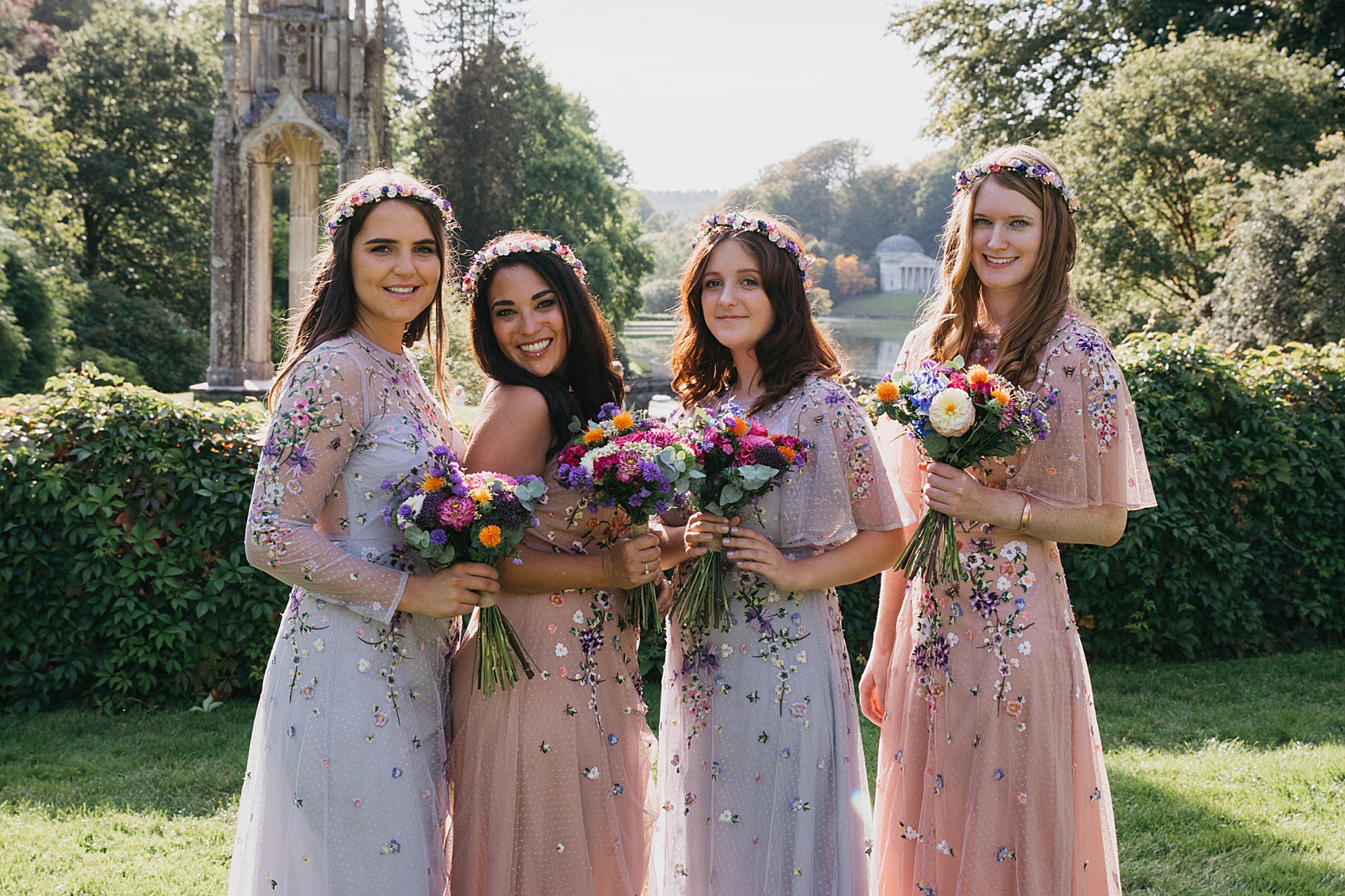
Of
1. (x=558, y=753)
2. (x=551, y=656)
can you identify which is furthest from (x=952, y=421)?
(x=558, y=753)

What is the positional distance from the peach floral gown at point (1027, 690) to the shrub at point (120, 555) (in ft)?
14.4

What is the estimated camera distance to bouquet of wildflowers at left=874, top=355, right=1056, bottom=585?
9.02 feet

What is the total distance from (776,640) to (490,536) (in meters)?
0.96

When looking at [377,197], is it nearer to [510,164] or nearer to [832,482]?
[832,482]

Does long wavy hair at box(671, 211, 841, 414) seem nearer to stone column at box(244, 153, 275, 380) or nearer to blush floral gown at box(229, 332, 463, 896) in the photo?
blush floral gown at box(229, 332, 463, 896)

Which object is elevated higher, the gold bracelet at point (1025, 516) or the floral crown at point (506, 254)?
the floral crown at point (506, 254)

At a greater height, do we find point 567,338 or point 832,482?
point 567,338

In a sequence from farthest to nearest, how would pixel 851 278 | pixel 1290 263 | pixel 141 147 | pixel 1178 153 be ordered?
1. pixel 851 278
2. pixel 141 147
3. pixel 1178 153
4. pixel 1290 263

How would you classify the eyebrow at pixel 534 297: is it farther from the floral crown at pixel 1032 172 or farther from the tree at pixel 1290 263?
the tree at pixel 1290 263

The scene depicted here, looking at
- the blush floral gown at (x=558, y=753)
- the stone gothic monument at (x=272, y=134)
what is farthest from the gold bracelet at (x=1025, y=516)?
the stone gothic monument at (x=272, y=134)

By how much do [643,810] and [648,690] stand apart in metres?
3.67

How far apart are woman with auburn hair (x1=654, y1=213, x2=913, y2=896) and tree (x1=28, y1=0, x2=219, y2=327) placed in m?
32.0

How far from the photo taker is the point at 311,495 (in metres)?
2.80

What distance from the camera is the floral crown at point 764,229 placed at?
3275mm
